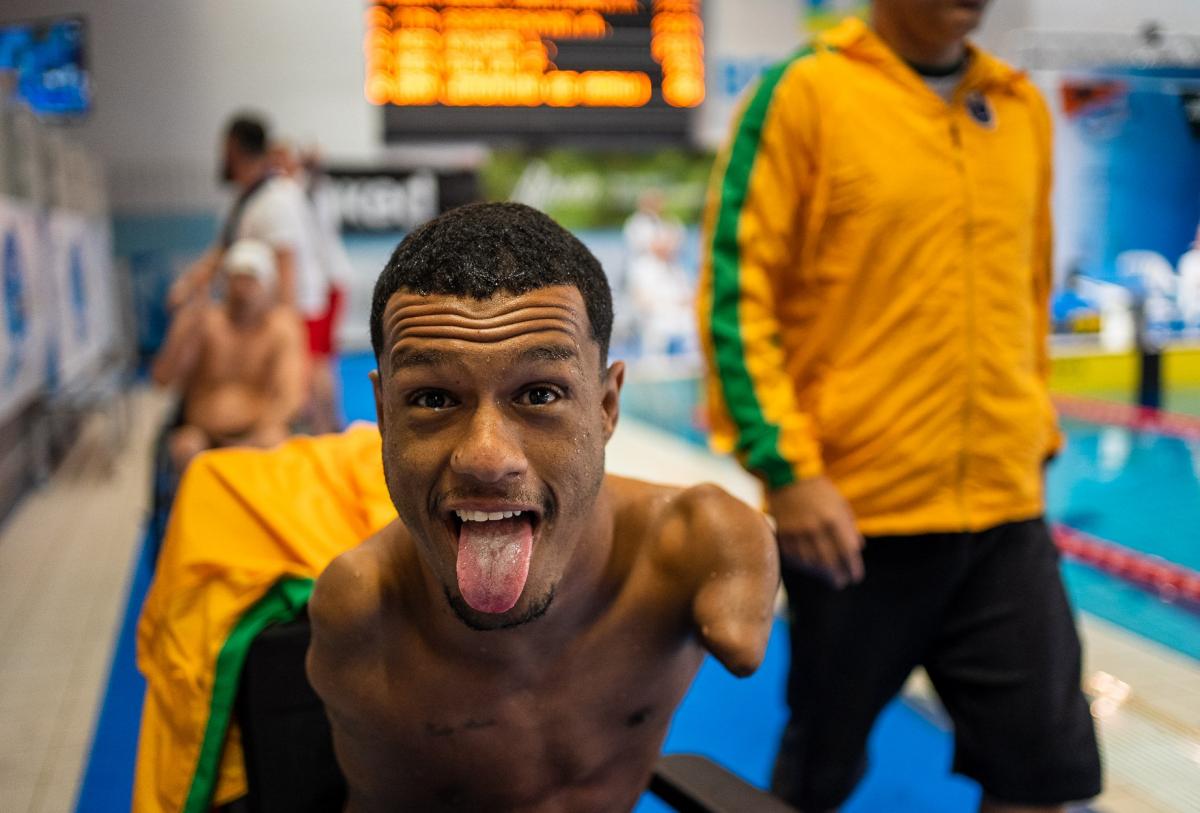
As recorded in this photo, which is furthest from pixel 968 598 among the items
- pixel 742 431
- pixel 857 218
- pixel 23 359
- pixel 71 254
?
pixel 71 254

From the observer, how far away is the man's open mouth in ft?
2.64

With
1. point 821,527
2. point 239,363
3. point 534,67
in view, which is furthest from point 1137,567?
point 534,67

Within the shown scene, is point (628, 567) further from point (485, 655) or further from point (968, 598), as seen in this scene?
point (968, 598)

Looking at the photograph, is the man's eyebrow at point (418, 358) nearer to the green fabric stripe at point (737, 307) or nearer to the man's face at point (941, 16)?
the green fabric stripe at point (737, 307)

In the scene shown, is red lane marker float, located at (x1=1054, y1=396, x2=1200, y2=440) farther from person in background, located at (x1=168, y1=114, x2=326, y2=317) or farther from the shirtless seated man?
the shirtless seated man

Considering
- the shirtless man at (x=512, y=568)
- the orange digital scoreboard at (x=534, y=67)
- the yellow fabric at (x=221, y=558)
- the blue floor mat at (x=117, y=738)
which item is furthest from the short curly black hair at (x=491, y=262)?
the orange digital scoreboard at (x=534, y=67)

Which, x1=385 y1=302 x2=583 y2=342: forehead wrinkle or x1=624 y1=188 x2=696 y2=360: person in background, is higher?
x1=385 y1=302 x2=583 y2=342: forehead wrinkle

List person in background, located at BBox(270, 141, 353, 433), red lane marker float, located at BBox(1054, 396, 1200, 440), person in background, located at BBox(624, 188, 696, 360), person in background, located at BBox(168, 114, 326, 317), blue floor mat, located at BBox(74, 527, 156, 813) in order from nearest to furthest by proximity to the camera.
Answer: blue floor mat, located at BBox(74, 527, 156, 813)
person in background, located at BBox(168, 114, 326, 317)
person in background, located at BBox(270, 141, 353, 433)
red lane marker float, located at BBox(1054, 396, 1200, 440)
person in background, located at BBox(624, 188, 696, 360)

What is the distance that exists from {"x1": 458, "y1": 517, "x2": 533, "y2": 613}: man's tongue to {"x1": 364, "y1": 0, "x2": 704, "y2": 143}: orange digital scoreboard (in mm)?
9267

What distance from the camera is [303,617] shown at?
4.00 feet

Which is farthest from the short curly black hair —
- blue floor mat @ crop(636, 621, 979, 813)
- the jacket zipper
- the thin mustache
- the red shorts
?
the red shorts

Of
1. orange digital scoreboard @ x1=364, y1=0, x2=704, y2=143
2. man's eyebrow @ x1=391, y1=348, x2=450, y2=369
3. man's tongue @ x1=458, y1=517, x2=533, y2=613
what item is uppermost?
orange digital scoreboard @ x1=364, y1=0, x2=704, y2=143

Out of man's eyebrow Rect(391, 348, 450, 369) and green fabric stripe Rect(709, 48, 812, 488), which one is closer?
man's eyebrow Rect(391, 348, 450, 369)

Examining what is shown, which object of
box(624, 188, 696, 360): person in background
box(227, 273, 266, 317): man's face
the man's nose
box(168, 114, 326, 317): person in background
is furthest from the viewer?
box(624, 188, 696, 360): person in background
